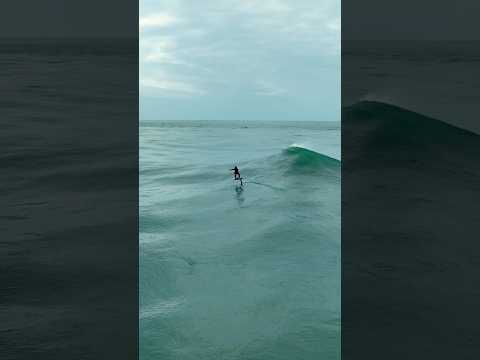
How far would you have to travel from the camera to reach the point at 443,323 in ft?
9.14

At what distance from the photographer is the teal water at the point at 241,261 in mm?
3963

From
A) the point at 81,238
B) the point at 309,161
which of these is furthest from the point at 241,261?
the point at 309,161

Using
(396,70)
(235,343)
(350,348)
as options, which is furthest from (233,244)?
(350,348)

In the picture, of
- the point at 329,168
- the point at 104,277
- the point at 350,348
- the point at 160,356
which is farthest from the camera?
the point at 329,168

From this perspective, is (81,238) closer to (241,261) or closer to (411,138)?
(241,261)

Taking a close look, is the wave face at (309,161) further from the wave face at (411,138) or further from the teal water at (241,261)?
the wave face at (411,138)

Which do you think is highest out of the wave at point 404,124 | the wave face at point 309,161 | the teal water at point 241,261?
the wave at point 404,124

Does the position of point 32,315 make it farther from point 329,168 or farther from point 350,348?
point 329,168

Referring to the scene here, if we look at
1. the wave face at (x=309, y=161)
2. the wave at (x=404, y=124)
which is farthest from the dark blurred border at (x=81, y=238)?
the wave face at (x=309, y=161)

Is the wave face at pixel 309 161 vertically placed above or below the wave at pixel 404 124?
below

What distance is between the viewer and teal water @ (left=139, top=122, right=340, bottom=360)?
3.96 m

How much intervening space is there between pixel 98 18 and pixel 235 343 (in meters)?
3.12

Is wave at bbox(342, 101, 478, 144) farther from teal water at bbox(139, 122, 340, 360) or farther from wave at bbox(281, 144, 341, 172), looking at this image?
wave at bbox(281, 144, 341, 172)

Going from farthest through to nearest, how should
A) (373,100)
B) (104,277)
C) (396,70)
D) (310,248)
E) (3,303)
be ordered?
(310,248), (373,100), (396,70), (3,303), (104,277)
